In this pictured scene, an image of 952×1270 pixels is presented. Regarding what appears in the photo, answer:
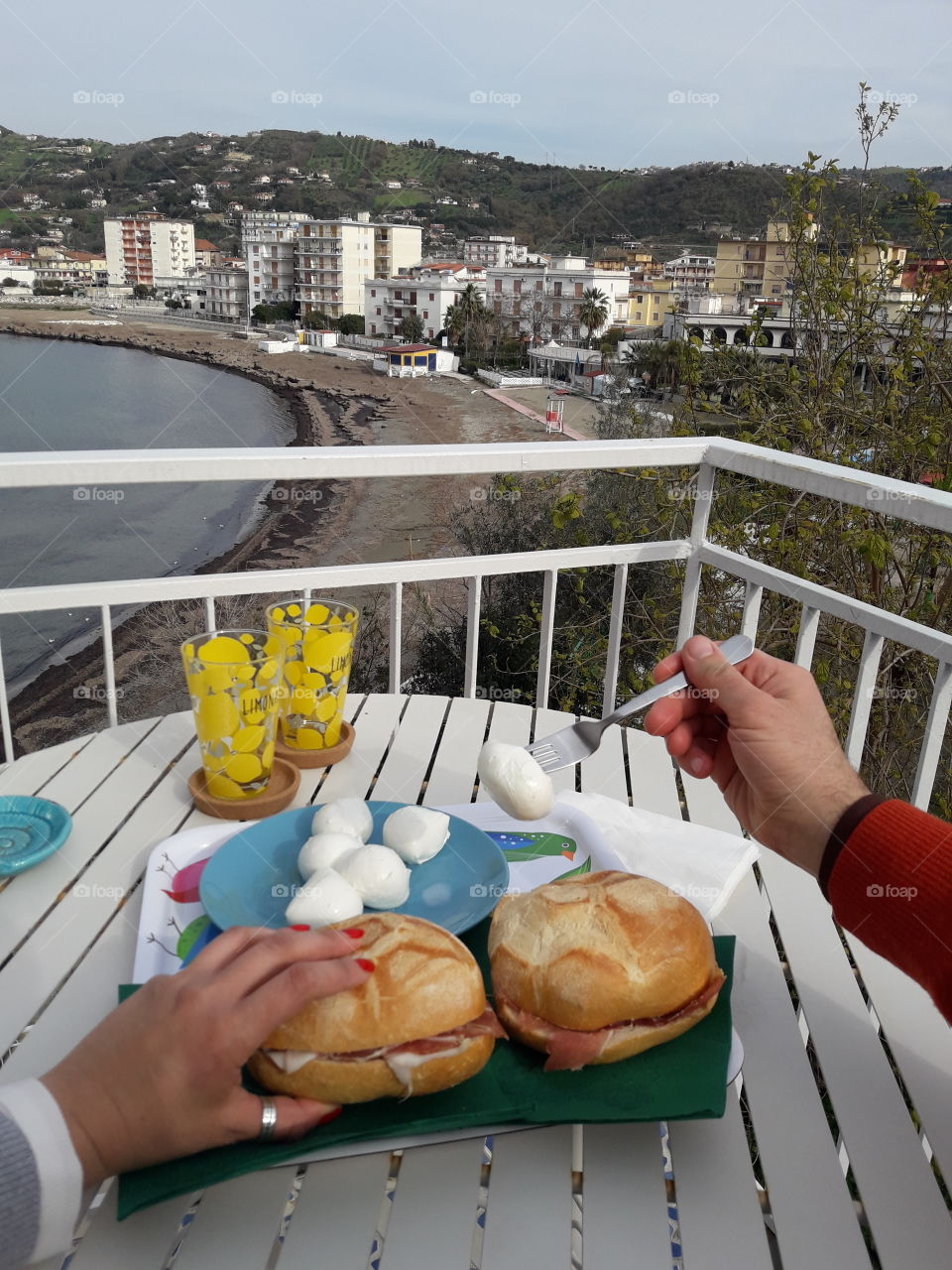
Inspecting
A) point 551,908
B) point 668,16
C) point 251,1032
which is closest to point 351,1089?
point 251,1032

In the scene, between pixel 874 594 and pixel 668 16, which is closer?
pixel 874 594

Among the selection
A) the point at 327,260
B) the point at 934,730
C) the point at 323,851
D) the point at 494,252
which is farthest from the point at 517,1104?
the point at 327,260

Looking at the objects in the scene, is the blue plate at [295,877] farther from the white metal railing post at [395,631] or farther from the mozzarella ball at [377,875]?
the white metal railing post at [395,631]

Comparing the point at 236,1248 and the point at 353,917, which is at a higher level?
the point at 353,917

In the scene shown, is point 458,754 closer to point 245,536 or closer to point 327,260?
point 245,536

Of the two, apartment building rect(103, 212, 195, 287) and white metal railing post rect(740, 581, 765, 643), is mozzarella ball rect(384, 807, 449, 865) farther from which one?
apartment building rect(103, 212, 195, 287)

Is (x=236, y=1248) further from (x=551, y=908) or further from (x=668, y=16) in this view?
(x=668, y=16)

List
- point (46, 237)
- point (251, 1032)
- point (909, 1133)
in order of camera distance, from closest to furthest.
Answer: point (251, 1032) → point (909, 1133) → point (46, 237)
